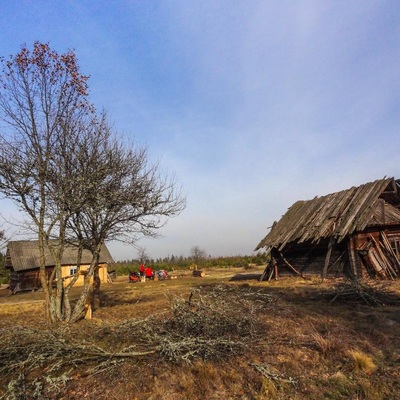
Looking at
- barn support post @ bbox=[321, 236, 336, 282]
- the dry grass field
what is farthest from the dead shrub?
barn support post @ bbox=[321, 236, 336, 282]

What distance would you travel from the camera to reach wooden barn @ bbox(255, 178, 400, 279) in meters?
16.3

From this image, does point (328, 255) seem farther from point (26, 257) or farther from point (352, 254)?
point (26, 257)

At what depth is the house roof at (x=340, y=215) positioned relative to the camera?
16.4m

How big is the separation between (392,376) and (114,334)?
4.38 meters

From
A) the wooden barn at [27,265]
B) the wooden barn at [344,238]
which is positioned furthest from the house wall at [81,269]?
the wooden barn at [344,238]

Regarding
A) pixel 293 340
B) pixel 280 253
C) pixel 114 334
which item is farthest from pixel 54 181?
pixel 280 253

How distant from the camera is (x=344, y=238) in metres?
16.8

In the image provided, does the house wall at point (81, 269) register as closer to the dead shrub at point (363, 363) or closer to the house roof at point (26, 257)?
the house roof at point (26, 257)

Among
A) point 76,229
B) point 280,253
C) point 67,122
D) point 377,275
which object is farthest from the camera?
point 280,253

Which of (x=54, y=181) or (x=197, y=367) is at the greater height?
(x=54, y=181)

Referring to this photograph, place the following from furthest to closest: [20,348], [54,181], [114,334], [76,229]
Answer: [76,229], [54,181], [114,334], [20,348]

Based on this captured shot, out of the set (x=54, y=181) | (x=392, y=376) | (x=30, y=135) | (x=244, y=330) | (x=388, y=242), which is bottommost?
Answer: (x=392, y=376)

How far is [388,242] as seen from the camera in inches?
661

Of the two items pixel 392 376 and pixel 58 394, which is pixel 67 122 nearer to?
pixel 58 394
